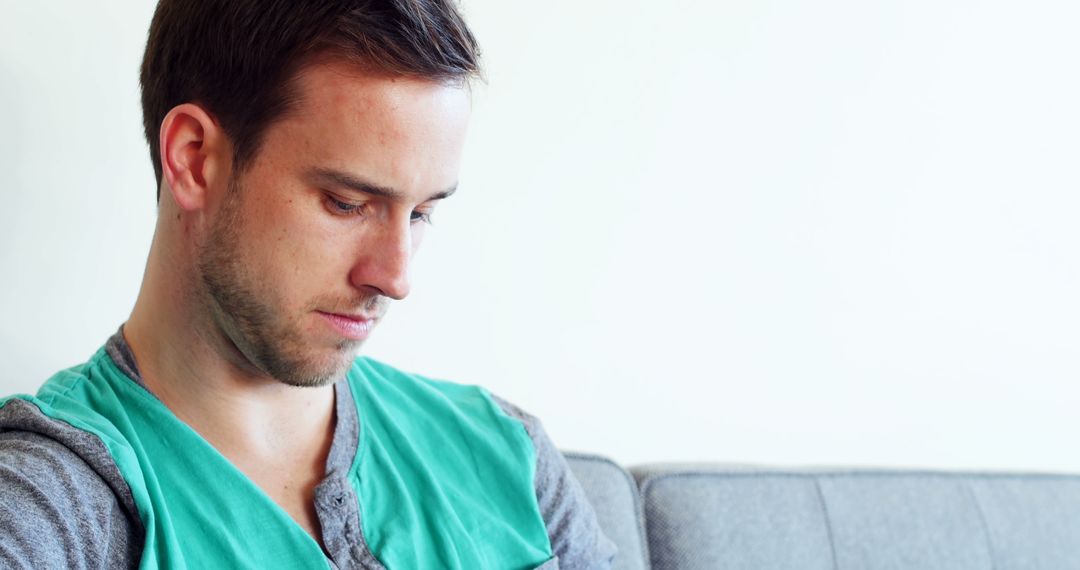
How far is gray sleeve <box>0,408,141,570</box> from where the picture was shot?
92 centimetres

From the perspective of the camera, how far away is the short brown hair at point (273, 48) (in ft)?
3.58

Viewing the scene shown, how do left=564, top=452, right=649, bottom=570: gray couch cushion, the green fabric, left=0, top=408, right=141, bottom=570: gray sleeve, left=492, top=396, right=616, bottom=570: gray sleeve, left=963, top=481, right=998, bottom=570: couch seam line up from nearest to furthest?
left=0, top=408, right=141, bottom=570: gray sleeve
the green fabric
left=492, top=396, right=616, bottom=570: gray sleeve
left=564, top=452, right=649, bottom=570: gray couch cushion
left=963, top=481, right=998, bottom=570: couch seam

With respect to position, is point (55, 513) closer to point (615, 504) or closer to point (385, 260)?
point (385, 260)

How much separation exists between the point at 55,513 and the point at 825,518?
1.03 metres

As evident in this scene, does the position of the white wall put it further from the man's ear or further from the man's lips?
the man's lips

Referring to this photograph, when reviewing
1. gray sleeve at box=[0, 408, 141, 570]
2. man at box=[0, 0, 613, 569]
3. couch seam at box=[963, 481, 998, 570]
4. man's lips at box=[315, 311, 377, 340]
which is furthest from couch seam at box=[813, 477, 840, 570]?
gray sleeve at box=[0, 408, 141, 570]

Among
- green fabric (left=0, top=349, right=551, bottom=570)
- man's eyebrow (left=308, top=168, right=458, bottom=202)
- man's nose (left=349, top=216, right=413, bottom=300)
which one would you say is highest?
man's eyebrow (left=308, top=168, right=458, bottom=202)

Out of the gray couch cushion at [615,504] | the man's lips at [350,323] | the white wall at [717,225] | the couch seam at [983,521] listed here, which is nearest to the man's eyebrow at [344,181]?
the man's lips at [350,323]

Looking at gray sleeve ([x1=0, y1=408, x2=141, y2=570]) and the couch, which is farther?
the couch

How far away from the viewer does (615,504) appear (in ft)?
4.93

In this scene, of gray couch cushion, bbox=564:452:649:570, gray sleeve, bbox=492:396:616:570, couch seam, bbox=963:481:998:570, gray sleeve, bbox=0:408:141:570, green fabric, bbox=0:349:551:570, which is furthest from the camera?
couch seam, bbox=963:481:998:570

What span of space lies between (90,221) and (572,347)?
27.6 inches

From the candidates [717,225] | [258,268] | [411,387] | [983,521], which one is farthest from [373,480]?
[983,521]

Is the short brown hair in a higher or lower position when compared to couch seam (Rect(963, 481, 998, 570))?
higher
